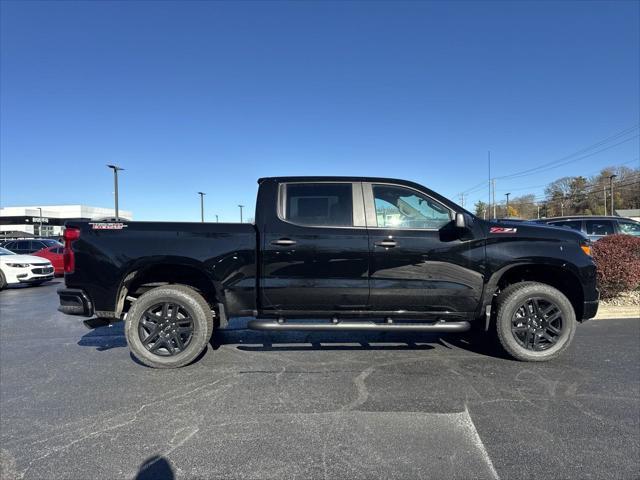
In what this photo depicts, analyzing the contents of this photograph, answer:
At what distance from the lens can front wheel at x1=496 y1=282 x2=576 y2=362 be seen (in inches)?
177

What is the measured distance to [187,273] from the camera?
4664 mm

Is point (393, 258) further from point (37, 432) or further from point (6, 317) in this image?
point (6, 317)

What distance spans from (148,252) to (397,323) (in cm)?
284

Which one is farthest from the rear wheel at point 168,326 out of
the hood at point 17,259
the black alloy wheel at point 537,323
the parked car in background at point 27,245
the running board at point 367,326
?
the parked car in background at point 27,245

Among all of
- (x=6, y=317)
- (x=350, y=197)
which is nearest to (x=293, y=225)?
(x=350, y=197)

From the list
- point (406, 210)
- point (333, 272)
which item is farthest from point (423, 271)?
point (333, 272)

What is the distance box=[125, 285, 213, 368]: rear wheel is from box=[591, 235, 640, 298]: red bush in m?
7.00

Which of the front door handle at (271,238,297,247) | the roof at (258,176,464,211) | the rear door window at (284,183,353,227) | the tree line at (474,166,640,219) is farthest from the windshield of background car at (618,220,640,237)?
the tree line at (474,166,640,219)

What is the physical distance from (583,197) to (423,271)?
9275cm

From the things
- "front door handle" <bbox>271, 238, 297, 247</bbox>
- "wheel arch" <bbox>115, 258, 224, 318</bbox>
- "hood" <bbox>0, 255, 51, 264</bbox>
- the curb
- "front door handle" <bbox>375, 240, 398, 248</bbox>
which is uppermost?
"front door handle" <bbox>271, 238, 297, 247</bbox>

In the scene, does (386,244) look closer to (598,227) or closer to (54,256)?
(598,227)

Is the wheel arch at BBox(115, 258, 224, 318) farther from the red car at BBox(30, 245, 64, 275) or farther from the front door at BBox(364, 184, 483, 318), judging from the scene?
the red car at BBox(30, 245, 64, 275)

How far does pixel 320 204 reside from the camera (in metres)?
4.64

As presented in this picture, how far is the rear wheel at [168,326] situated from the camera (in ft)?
14.5
